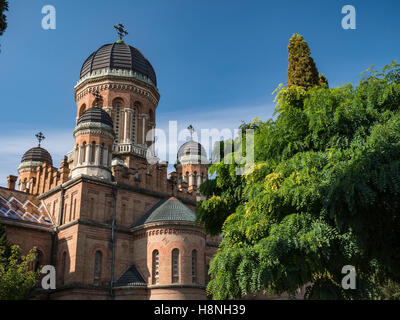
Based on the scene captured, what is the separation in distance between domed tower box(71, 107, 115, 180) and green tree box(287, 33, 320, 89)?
16.4 meters

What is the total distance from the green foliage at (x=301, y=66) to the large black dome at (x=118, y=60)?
23434mm

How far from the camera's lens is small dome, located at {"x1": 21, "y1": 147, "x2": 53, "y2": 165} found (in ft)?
147

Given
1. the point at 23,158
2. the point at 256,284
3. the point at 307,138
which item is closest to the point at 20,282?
the point at 256,284

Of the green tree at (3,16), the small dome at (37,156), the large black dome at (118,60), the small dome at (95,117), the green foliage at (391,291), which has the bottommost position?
the green foliage at (391,291)

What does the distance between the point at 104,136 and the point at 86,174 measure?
3069 millimetres

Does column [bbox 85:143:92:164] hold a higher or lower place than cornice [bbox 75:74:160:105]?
lower

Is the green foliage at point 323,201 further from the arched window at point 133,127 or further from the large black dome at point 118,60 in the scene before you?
the large black dome at point 118,60

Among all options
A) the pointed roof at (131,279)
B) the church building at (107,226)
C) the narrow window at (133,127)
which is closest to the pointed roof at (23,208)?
the church building at (107,226)

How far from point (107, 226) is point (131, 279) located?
367 centimetres

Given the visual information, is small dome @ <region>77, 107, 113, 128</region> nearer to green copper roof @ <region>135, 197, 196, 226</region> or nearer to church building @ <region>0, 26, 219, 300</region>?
church building @ <region>0, 26, 219, 300</region>

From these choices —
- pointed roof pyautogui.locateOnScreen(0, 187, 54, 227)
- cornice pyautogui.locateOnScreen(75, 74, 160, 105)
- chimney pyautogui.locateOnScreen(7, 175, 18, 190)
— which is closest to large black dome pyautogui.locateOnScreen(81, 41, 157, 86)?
cornice pyautogui.locateOnScreen(75, 74, 160, 105)

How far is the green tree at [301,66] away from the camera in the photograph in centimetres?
1783

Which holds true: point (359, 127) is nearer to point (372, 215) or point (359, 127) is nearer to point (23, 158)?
point (372, 215)

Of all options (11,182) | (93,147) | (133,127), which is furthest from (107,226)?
(11,182)
